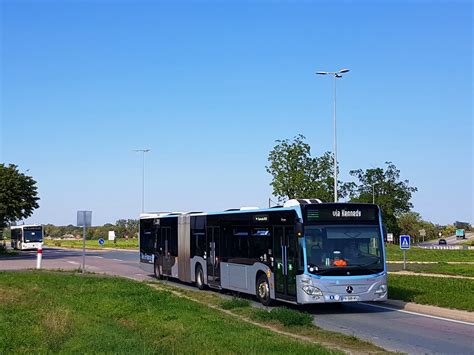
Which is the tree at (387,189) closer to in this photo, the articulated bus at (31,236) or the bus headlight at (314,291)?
the articulated bus at (31,236)

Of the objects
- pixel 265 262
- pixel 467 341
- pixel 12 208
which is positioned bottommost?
pixel 467 341

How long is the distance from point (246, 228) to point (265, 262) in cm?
183

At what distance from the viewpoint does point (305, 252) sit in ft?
52.9

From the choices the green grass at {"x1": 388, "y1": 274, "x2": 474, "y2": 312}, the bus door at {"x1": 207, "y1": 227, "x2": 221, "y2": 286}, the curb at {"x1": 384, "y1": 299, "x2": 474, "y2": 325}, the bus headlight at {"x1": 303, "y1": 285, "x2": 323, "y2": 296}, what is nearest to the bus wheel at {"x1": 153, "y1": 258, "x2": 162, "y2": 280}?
the bus door at {"x1": 207, "y1": 227, "x2": 221, "y2": 286}

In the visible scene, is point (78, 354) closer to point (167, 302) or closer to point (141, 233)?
point (167, 302)

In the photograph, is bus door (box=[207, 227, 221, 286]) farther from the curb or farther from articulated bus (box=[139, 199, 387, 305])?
the curb

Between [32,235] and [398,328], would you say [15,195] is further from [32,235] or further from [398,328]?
[398,328]

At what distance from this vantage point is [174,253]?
26.8 m

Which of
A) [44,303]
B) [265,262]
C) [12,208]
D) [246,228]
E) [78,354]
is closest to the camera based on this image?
[78,354]

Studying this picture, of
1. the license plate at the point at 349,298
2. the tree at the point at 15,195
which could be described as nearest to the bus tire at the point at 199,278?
the license plate at the point at 349,298

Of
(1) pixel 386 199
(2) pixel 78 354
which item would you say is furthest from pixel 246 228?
(1) pixel 386 199

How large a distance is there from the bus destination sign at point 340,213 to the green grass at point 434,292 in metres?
3.06

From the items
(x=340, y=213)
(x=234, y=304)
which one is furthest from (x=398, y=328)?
(x=234, y=304)

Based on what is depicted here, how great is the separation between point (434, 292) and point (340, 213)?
16.1 ft
